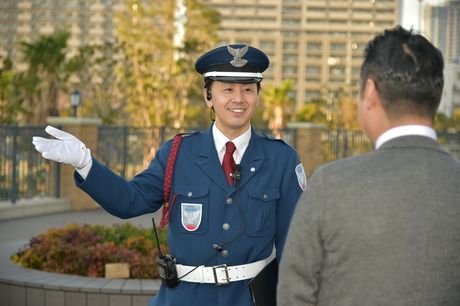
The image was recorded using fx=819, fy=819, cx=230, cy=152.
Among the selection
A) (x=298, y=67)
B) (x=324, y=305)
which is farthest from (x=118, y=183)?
(x=298, y=67)

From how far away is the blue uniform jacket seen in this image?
3482mm

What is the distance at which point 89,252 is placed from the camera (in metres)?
7.01

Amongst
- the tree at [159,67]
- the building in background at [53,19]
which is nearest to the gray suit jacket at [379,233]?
the tree at [159,67]

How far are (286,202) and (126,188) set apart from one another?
705 millimetres

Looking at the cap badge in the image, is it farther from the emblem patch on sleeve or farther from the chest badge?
the chest badge

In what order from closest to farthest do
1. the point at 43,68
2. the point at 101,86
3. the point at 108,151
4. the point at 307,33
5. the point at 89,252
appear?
the point at 89,252 → the point at 108,151 → the point at 43,68 → the point at 101,86 → the point at 307,33

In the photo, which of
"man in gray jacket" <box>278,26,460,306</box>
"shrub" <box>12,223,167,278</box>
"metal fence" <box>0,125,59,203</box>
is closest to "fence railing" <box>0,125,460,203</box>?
"metal fence" <box>0,125,59,203</box>

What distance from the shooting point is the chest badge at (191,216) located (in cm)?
351

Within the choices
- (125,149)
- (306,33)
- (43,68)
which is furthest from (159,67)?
(306,33)

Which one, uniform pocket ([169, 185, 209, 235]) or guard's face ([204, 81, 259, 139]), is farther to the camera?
guard's face ([204, 81, 259, 139])

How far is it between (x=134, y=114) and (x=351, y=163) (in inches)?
1313

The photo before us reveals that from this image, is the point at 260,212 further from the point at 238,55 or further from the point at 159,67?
the point at 159,67

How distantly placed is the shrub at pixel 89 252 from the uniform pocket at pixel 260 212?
3328 mm

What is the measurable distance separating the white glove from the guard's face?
0.65m
